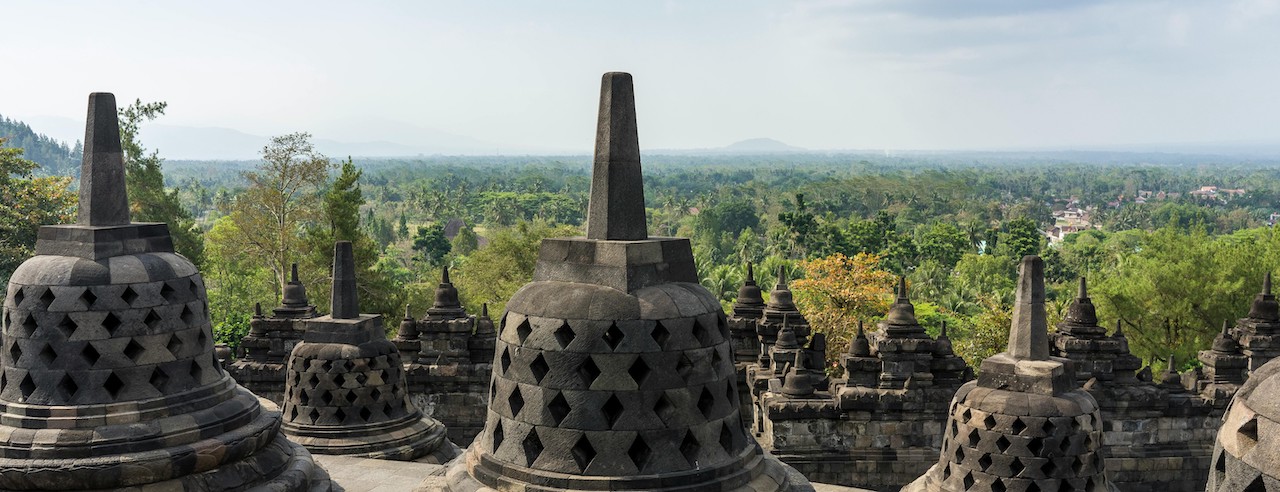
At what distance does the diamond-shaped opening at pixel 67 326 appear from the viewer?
8109 mm

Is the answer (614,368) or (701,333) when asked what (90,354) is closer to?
(614,368)

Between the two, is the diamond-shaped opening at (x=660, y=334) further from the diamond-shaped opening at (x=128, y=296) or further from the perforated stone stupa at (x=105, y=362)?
the diamond-shaped opening at (x=128, y=296)

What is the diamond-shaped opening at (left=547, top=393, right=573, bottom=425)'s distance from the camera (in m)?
5.55

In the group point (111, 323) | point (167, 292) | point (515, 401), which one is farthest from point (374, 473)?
point (515, 401)

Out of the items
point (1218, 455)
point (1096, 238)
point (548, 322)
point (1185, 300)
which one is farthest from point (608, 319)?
point (1096, 238)

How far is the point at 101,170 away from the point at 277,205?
34.7 m

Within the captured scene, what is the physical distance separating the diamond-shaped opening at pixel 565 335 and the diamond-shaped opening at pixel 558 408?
0.32 meters

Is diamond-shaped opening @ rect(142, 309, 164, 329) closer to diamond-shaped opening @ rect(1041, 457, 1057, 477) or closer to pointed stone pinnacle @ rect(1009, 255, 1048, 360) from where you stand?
pointed stone pinnacle @ rect(1009, 255, 1048, 360)

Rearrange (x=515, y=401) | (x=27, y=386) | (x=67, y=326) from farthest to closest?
(x=27, y=386), (x=67, y=326), (x=515, y=401)

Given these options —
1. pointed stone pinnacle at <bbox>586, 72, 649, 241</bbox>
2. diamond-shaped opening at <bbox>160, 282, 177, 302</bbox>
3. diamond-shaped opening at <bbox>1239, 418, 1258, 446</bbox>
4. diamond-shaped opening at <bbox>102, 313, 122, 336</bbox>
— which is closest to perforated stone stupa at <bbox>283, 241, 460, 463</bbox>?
diamond-shaped opening at <bbox>160, 282, 177, 302</bbox>

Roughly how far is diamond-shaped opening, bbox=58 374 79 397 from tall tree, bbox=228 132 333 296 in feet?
111

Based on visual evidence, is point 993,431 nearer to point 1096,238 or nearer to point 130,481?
point 130,481

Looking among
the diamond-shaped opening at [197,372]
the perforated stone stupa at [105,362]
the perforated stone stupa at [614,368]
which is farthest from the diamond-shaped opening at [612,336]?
the diamond-shaped opening at [197,372]

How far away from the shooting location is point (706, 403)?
575 centimetres
